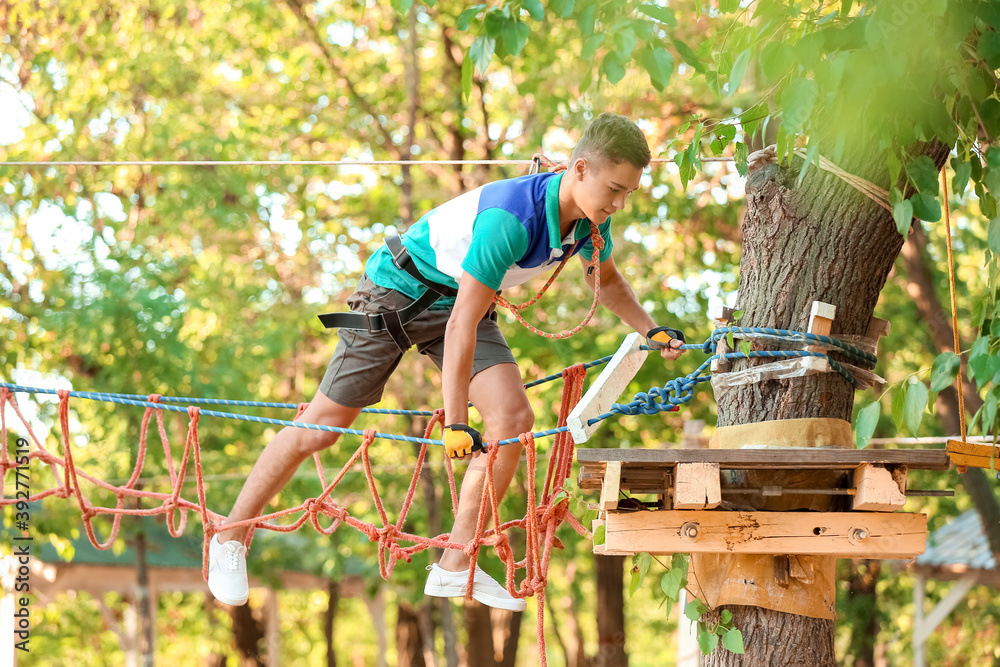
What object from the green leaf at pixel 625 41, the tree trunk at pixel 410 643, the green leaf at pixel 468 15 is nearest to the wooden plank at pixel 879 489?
the green leaf at pixel 625 41

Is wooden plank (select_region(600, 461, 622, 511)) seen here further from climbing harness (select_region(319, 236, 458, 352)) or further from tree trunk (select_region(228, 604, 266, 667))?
tree trunk (select_region(228, 604, 266, 667))

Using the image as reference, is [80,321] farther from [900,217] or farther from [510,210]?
[900,217]

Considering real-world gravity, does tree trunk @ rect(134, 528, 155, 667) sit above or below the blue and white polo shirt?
below

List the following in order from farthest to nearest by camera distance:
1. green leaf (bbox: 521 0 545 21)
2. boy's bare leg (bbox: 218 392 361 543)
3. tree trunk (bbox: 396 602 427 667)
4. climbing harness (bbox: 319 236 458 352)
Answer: tree trunk (bbox: 396 602 427 667) → boy's bare leg (bbox: 218 392 361 543) → climbing harness (bbox: 319 236 458 352) → green leaf (bbox: 521 0 545 21)

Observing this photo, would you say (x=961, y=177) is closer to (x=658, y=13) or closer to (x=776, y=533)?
(x=658, y=13)

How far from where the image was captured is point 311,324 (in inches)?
323

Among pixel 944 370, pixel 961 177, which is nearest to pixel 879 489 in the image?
pixel 944 370

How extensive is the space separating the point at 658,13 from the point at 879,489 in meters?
1.12

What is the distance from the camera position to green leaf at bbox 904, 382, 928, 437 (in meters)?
1.89

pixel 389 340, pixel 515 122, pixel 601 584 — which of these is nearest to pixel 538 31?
pixel 515 122

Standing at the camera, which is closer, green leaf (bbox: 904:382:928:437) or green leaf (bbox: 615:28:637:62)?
green leaf (bbox: 904:382:928:437)

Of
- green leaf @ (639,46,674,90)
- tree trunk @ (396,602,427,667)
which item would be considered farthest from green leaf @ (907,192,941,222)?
tree trunk @ (396,602,427,667)

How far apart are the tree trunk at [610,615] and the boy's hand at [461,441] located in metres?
6.10

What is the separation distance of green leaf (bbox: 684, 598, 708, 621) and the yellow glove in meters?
0.72
